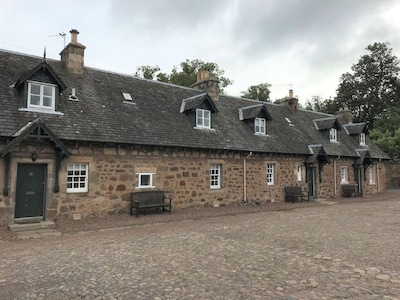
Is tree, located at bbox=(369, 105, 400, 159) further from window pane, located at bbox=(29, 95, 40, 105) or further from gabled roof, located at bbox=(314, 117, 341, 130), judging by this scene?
window pane, located at bbox=(29, 95, 40, 105)

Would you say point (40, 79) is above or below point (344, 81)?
below

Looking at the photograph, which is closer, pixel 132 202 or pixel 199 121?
pixel 132 202

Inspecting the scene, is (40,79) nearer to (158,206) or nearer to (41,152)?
(41,152)

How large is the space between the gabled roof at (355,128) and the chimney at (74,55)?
23.6 metres

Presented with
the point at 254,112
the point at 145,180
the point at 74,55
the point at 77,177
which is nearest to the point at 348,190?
the point at 254,112

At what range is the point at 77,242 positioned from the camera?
29.6 ft

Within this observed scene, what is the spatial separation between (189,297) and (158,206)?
30.8 feet

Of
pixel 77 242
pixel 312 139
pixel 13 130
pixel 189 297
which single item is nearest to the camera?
pixel 189 297

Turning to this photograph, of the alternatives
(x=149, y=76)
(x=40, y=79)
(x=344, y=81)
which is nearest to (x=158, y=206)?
(x=40, y=79)

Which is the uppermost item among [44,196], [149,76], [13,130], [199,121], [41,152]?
[149,76]

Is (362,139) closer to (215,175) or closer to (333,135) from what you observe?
(333,135)

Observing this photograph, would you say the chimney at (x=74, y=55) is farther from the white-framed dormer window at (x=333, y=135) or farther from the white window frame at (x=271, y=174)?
the white-framed dormer window at (x=333, y=135)

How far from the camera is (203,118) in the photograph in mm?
17953

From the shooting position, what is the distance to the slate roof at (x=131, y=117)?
41.5 feet
